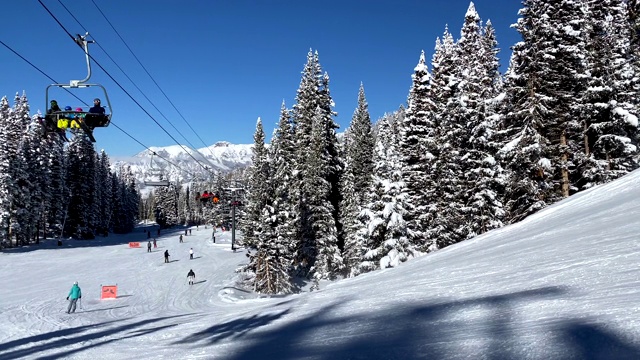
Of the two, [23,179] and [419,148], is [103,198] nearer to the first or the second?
[23,179]

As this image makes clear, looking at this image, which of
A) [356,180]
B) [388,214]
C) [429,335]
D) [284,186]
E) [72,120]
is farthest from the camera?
[356,180]

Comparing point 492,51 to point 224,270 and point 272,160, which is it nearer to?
point 272,160

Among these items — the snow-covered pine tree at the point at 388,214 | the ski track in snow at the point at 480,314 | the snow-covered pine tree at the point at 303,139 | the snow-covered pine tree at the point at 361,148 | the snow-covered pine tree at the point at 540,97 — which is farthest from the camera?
the snow-covered pine tree at the point at 361,148

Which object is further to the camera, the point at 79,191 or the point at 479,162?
the point at 79,191

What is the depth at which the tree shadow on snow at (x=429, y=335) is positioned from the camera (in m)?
4.07

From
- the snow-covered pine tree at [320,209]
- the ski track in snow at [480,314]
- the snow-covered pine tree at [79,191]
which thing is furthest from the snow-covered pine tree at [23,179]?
the ski track in snow at [480,314]

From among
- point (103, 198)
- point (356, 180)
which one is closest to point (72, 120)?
point (356, 180)

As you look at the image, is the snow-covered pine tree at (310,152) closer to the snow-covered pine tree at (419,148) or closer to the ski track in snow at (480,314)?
the snow-covered pine tree at (419,148)

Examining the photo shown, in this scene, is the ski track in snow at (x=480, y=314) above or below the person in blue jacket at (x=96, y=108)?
below

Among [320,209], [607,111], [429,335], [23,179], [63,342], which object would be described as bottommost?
[63,342]

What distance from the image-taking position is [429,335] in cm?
560

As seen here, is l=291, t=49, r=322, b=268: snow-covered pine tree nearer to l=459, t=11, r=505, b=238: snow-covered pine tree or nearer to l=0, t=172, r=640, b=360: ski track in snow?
l=459, t=11, r=505, b=238: snow-covered pine tree

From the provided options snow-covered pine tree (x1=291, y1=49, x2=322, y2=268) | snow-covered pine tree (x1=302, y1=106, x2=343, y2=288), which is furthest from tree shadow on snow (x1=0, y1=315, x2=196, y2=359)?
snow-covered pine tree (x1=291, y1=49, x2=322, y2=268)

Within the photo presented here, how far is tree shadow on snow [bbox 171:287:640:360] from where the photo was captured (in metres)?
4.07
